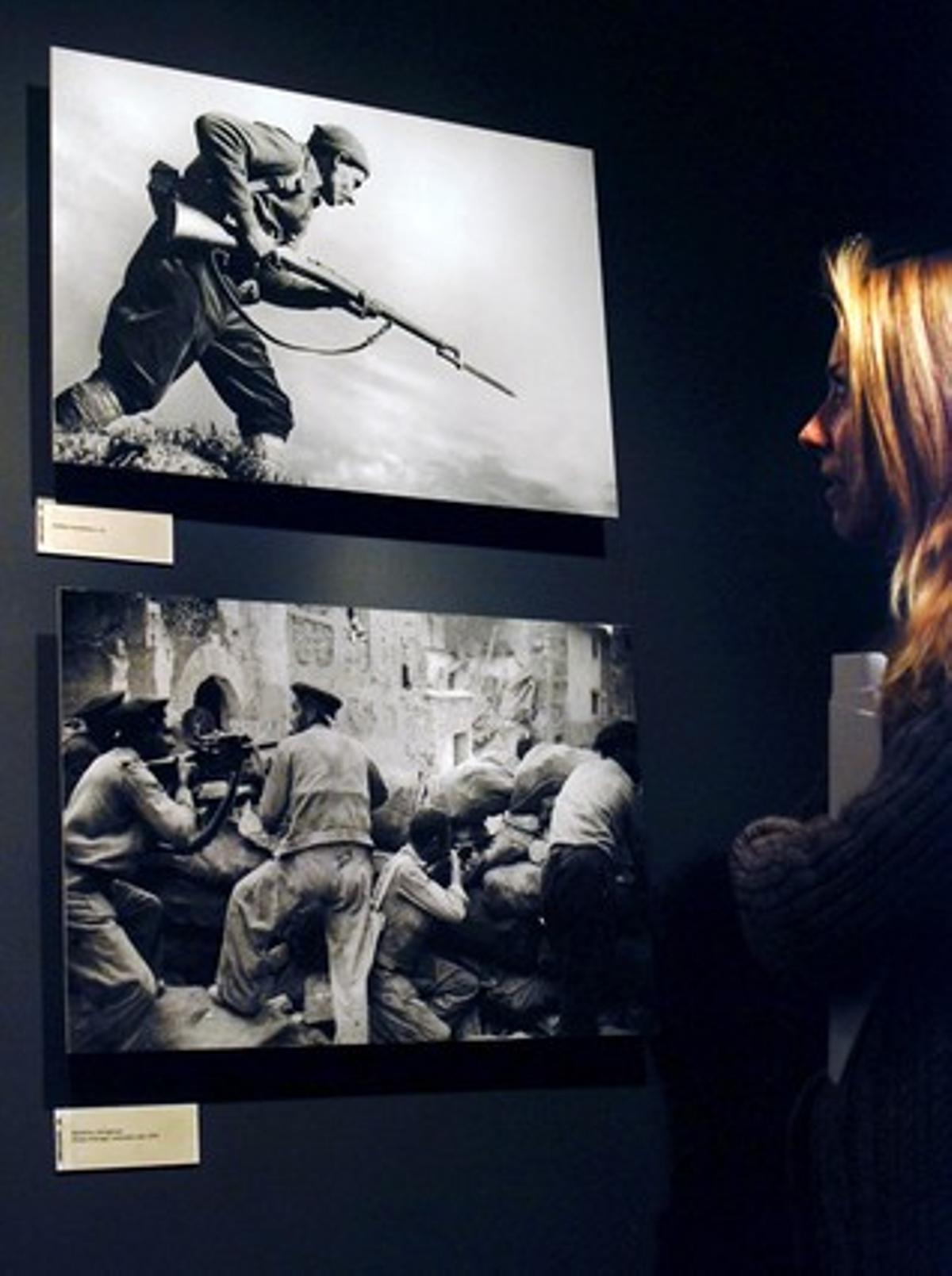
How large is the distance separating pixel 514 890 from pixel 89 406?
2.93 feet

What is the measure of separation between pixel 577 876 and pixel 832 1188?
67 centimetres

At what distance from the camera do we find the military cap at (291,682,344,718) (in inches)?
124

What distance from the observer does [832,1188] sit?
2.77m

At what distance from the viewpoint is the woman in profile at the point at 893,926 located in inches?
105

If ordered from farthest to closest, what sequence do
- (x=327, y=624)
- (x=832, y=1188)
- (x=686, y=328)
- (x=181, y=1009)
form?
(x=686, y=328)
(x=327, y=624)
(x=181, y=1009)
(x=832, y=1188)

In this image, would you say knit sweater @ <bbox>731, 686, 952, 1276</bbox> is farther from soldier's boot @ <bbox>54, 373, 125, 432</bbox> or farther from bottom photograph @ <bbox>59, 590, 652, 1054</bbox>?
soldier's boot @ <bbox>54, 373, 125, 432</bbox>

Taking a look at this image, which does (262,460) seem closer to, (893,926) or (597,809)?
(597,809)

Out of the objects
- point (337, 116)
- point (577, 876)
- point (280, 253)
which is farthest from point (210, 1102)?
point (337, 116)

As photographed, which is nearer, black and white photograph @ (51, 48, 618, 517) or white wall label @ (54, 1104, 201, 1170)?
white wall label @ (54, 1104, 201, 1170)

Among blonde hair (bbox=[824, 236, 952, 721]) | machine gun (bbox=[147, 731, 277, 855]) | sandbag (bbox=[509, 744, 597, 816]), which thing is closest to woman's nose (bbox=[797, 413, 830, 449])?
blonde hair (bbox=[824, 236, 952, 721])

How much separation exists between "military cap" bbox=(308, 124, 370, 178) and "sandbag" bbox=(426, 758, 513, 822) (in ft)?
2.95

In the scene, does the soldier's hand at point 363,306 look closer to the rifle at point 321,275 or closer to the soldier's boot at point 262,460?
the rifle at point 321,275

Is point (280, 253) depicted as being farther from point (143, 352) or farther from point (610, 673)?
point (610, 673)

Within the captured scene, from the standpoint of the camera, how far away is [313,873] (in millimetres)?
3084
